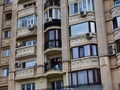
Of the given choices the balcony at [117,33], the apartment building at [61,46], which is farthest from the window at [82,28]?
the balcony at [117,33]

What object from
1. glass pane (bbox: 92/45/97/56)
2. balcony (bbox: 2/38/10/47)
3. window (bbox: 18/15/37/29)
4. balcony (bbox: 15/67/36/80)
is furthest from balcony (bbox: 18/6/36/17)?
glass pane (bbox: 92/45/97/56)

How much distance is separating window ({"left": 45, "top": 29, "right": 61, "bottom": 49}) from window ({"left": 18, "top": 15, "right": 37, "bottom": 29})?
2.61m

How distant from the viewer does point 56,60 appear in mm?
25547

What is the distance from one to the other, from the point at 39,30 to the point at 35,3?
4.24 meters

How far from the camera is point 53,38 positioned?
25422 millimetres

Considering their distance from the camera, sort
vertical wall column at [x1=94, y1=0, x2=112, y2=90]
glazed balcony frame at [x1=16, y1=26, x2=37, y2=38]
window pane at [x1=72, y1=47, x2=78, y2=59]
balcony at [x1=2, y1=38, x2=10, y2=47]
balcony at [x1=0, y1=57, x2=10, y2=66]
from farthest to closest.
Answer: balcony at [x1=2, y1=38, x2=10, y2=47] < balcony at [x1=0, y1=57, x2=10, y2=66] < glazed balcony frame at [x1=16, y1=26, x2=37, y2=38] < window pane at [x1=72, y1=47, x2=78, y2=59] < vertical wall column at [x1=94, y1=0, x2=112, y2=90]

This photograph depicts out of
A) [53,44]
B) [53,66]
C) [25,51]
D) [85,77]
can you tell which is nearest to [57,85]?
[53,66]

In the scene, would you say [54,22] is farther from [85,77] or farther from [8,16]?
[8,16]

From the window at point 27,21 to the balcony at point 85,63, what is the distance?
6908 mm

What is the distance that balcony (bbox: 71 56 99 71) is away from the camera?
2264 cm

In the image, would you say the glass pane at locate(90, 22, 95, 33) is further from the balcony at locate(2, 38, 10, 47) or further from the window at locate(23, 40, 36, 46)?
the balcony at locate(2, 38, 10, 47)

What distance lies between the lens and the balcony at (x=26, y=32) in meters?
27.1

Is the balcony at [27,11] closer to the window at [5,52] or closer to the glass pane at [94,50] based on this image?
the window at [5,52]

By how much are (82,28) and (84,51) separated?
7.86 ft
